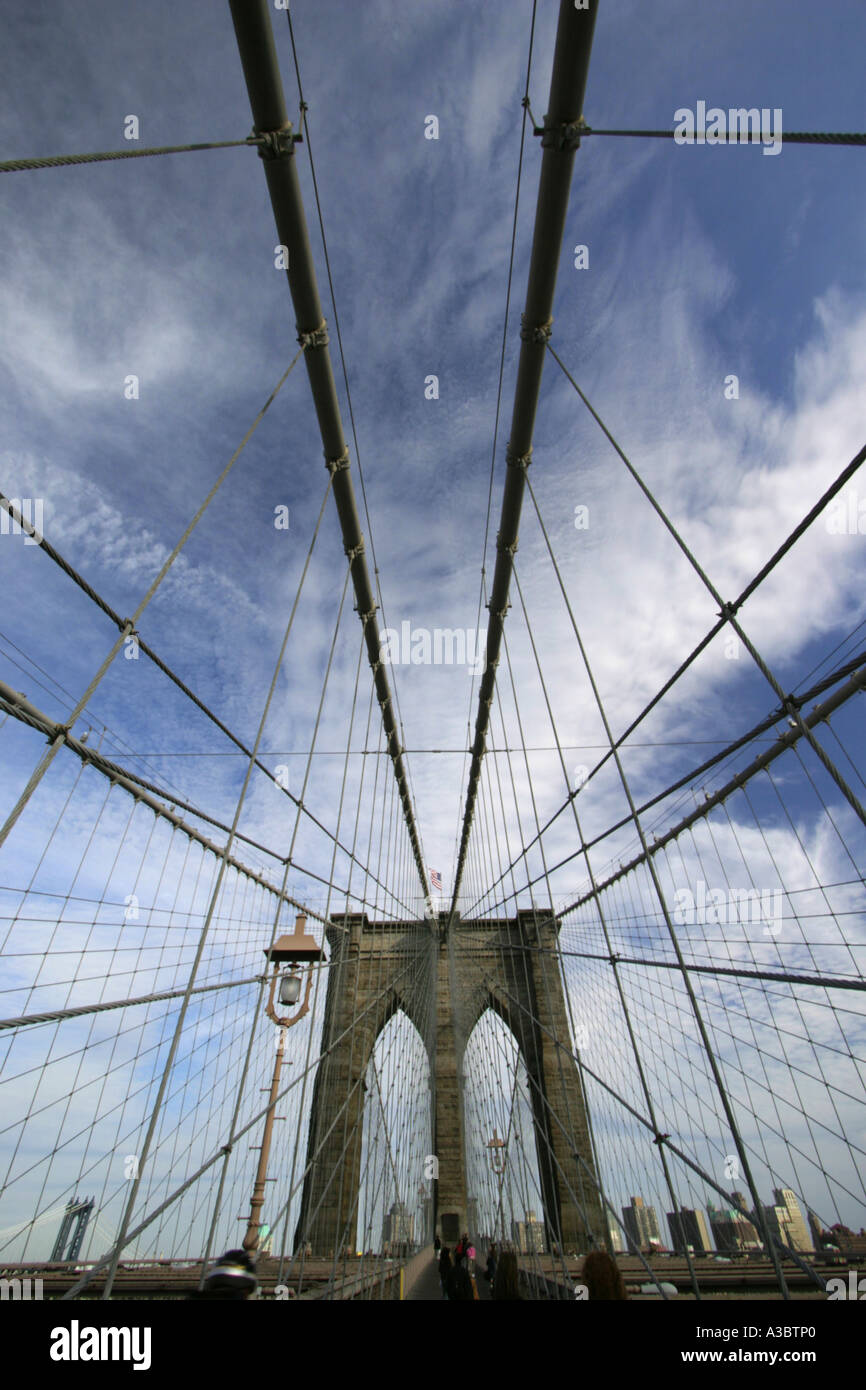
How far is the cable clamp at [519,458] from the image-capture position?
6552 mm

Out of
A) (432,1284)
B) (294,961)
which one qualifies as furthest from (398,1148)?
(294,961)

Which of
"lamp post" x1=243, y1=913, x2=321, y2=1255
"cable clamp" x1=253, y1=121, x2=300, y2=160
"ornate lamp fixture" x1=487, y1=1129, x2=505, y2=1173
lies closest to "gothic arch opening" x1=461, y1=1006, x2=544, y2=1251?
"ornate lamp fixture" x1=487, y1=1129, x2=505, y2=1173

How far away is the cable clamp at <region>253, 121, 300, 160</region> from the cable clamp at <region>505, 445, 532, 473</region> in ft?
11.1

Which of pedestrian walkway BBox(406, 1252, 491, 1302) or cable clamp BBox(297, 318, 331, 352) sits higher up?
cable clamp BBox(297, 318, 331, 352)

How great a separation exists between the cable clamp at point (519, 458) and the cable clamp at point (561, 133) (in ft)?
8.98

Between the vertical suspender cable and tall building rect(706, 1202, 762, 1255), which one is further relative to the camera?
tall building rect(706, 1202, 762, 1255)

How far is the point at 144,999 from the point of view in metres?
6.60

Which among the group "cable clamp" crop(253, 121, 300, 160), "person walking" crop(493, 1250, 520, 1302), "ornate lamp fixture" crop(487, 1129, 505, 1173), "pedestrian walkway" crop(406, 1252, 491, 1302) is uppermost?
"cable clamp" crop(253, 121, 300, 160)

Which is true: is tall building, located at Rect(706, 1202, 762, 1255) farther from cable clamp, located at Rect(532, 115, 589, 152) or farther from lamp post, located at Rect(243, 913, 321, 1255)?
cable clamp, located at Rect(532, 115, 589, 152)

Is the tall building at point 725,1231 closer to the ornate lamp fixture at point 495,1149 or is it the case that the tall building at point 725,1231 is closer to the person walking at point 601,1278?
the person walking at point 601,1278

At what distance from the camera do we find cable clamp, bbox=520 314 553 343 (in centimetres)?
530
